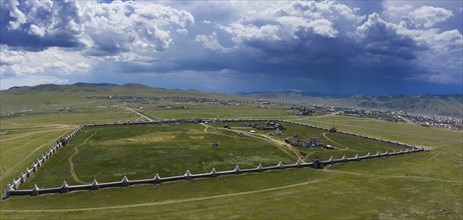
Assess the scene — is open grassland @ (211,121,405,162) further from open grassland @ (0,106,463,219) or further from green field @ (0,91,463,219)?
open grassland @ (0,106,463,219)

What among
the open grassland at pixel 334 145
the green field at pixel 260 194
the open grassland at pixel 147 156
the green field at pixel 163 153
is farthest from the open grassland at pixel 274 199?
the open grassland at pixel 334 145

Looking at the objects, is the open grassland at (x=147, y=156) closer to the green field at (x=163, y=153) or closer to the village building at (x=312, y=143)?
the green field at (x=163, y=153)

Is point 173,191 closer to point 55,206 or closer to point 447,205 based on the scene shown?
point 55,206

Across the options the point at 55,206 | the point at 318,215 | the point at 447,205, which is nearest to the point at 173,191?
the point at 55,206

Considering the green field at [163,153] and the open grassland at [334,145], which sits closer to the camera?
the green field at [163,153]

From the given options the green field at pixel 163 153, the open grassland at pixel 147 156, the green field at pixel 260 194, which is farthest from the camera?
the green field at pixel 163 153

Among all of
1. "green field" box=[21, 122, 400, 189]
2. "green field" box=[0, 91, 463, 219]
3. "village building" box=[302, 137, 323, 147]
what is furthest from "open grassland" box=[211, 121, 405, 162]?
"green field" box=[0, 91, 463, 219]

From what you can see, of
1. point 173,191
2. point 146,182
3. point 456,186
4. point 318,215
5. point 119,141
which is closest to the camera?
point 318,215

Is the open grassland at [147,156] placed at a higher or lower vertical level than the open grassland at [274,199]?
higher
